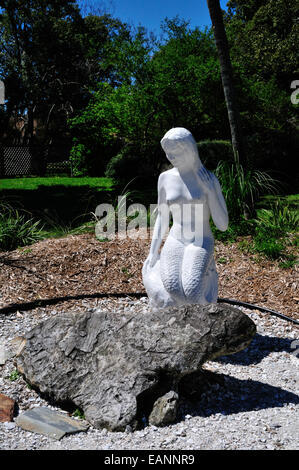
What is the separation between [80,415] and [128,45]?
1015 centimetres

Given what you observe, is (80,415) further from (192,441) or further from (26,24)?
(26,24)

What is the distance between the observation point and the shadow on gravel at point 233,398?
2883mm

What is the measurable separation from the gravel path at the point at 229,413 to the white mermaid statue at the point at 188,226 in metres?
0.70

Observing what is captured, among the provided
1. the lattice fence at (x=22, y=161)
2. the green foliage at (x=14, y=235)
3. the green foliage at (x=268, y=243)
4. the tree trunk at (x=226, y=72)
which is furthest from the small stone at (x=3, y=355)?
the lattice fence at (x=22, y=161)

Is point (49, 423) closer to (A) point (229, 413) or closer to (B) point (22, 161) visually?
(A) point (229, 413)

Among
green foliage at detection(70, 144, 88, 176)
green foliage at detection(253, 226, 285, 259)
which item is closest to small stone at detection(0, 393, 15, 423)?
green foliage at detection(253, 226, 285, 259)

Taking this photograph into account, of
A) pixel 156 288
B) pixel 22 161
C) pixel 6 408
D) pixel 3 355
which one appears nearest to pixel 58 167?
pixel 22 161

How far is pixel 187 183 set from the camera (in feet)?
11.7

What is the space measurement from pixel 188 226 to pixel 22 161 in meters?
17.4

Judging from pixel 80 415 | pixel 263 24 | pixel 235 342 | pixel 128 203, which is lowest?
pixel 80 415

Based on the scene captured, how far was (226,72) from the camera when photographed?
7133mm

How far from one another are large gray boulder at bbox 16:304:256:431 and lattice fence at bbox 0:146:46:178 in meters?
16.9

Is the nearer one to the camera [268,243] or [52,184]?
[268,243]

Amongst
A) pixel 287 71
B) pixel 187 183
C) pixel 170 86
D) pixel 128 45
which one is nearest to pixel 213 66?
pixel 170 86
